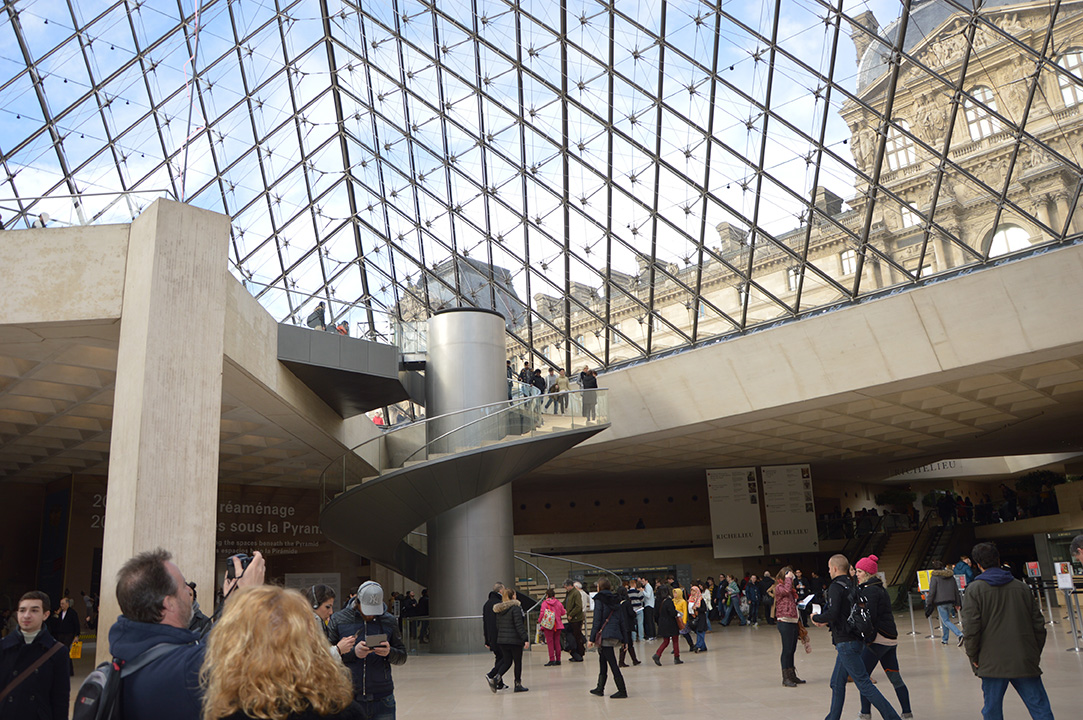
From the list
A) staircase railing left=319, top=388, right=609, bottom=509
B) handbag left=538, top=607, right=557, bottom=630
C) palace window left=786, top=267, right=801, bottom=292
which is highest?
palace window left=786, top=267, right=801, bottom=292

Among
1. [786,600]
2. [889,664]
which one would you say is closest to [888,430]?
[786,600]

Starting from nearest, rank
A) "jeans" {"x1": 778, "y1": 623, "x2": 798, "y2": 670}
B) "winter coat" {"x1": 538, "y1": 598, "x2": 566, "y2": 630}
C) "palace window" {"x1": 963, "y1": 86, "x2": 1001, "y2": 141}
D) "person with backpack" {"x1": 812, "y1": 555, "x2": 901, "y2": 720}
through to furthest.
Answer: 1. "person with backpack" {"x1": 812, "y1": 555, "x2": 901, "y2": 720}
2. "jeans" {"x1": 778, "y1": 623, "x2": 798, "y2": 670}
3. "winter coat" {"x1": 538, "y1": 598, "x2": 566, "y2": 630}
4. "palace window" {"x1": 963, "y1": 86, "x2": 1001, "y2": 141}

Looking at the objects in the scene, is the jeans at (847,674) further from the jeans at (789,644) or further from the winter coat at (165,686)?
the winter coat at (165,686)

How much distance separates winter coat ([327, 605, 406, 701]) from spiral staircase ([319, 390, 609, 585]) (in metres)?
12.7

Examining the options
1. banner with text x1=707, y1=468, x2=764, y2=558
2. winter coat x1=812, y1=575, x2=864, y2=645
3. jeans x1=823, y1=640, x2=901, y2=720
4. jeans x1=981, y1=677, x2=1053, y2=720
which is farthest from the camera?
banner with text x1=707, y1=468, x2=764, y2=558

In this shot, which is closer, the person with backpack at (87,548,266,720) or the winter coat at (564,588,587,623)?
the person with backpack at (87,548,266,720)

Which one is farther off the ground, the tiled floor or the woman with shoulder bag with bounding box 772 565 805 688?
the woman with shoulder bag with bounding box 772 565 805 688

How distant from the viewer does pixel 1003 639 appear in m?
5.27

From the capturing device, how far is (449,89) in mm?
27734

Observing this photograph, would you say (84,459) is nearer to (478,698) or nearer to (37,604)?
(478,698)

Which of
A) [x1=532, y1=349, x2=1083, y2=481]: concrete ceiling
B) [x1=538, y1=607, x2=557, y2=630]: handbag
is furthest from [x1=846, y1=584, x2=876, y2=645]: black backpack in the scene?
[x1=532, y1=349, x2=1083, y2=481]: concrete ceiling

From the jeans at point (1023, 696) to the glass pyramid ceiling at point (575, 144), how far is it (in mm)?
13623

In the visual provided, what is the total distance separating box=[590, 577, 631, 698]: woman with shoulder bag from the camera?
927 cm

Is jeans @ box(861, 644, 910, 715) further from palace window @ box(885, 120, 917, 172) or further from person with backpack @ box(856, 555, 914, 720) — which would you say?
palace window @ box(885, 120, 917, 172)
